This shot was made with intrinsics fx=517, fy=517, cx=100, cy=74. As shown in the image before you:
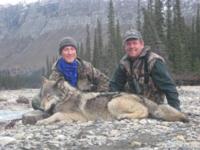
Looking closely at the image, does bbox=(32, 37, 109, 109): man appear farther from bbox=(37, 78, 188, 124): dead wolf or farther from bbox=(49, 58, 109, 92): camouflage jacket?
bbox=(37, 78, 188, 124): dead wolf

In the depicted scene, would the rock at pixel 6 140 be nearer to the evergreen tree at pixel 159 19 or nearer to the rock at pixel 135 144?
the rock at pixel 135 144

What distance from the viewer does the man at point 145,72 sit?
11.7 m

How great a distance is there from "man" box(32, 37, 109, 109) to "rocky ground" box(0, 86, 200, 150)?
1.73 meters

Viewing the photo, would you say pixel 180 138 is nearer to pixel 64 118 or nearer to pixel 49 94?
pixel 64 118

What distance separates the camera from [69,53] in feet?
41.0

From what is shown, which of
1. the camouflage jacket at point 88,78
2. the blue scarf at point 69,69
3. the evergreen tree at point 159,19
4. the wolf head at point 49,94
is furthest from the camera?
the evergreen tree at point 159,19

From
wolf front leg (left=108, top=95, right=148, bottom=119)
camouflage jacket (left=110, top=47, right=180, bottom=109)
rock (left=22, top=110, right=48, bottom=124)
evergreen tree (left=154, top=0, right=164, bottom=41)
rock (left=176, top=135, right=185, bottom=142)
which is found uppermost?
evergreen tree (left=154, top=0, right=164, bottom=41)

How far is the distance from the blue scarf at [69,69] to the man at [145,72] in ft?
3.51

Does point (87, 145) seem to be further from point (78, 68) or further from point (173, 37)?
point (173, 37)

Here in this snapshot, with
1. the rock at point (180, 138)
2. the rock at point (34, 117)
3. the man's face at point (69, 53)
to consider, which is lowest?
the rock at point (180, 138)

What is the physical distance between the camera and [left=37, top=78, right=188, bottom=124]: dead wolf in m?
11.3

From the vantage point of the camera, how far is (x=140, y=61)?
39.3 feet

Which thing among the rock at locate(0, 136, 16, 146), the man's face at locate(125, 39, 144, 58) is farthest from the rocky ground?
the man's face at locate(125, 39, 144, 58)

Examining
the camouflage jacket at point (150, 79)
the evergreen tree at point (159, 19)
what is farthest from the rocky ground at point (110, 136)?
the evergreen tree at point (159, 19)
